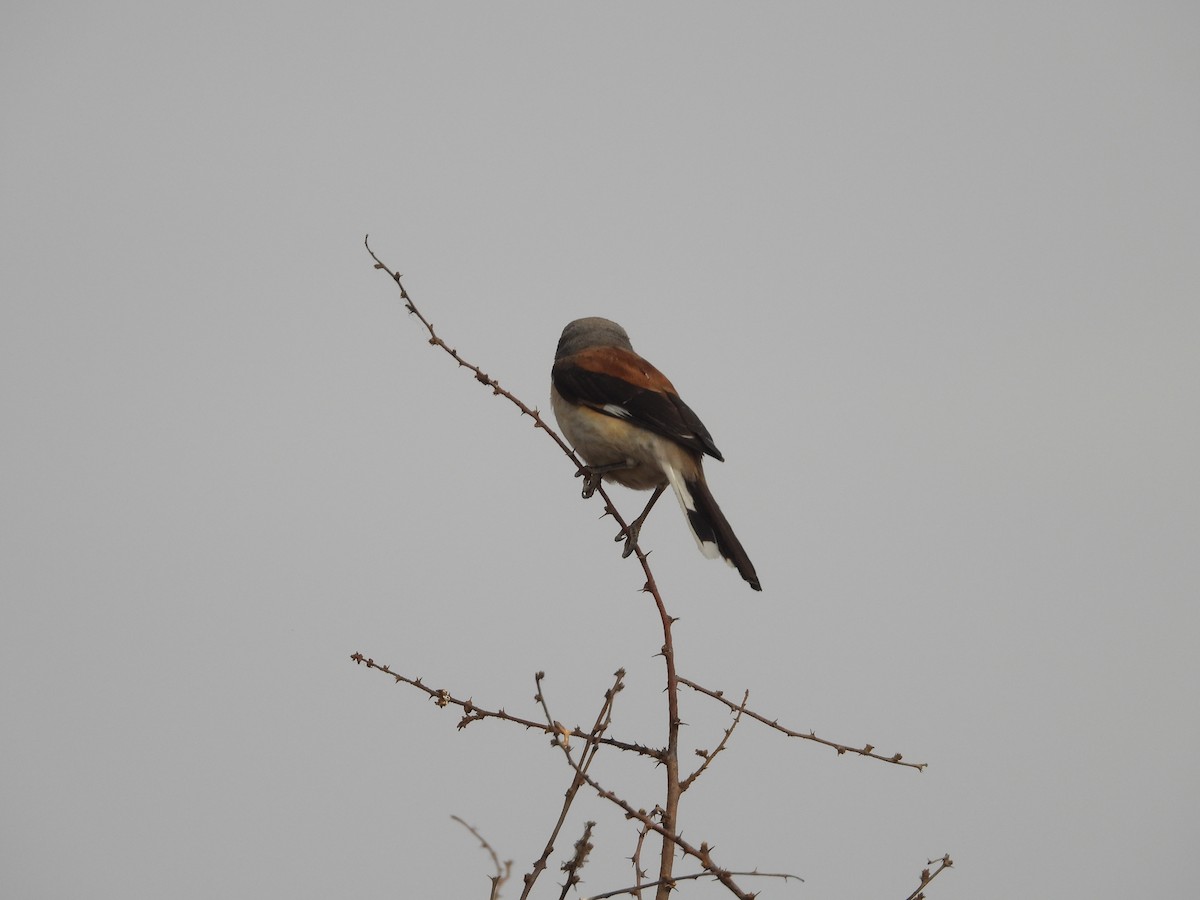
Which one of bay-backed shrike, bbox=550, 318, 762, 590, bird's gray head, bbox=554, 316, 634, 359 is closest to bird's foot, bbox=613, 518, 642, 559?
bay-backed shrike, bbox=550, 318, 762, 590

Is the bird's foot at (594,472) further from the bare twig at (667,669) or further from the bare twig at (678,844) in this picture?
the bare twig at (678,844)

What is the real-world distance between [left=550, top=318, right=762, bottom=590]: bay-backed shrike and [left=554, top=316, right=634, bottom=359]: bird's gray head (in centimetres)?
60

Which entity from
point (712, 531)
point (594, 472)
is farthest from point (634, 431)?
point (712, 531)

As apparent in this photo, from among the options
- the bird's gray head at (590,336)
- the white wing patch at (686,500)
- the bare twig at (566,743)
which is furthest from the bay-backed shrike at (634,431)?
the bare twig at (566,743)

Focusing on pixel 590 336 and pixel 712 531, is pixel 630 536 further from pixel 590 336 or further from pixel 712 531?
pixel 590 336

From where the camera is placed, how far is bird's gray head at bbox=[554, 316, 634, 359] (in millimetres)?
6801

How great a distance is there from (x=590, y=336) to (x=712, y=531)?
207cm

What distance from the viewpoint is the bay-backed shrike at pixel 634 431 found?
18.1 feet

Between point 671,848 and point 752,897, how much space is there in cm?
24

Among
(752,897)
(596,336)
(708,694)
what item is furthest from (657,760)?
(596,336)

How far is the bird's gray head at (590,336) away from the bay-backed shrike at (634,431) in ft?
1.96

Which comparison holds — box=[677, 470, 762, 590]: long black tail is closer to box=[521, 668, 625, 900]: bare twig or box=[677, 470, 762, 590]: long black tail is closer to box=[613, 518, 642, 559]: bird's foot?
box=[613, 518, 642, 559]: bird's foot

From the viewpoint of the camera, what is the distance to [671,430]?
18.3 ft

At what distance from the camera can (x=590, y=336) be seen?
22.6ft
